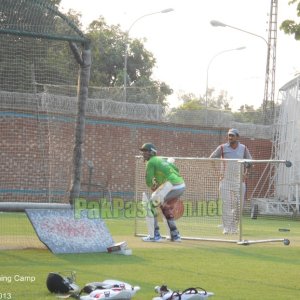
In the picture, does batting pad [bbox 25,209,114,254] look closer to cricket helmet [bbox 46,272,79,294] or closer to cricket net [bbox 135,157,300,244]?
cricket net [bbox 135,157,300,244]

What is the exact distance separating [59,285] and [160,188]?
710 centimetres

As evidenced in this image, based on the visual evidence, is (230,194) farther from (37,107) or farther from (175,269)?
(37,107)

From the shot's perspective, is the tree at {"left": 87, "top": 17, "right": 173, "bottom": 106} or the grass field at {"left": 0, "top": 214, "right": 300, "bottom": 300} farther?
the tree at {"left": 87, "top": 17, "right": 173, "bottom": 106}

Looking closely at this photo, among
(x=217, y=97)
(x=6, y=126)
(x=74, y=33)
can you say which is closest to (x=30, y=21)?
(x=74, y=33)

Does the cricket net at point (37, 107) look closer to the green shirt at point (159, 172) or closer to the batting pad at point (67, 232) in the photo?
the batting pad at point (67, 232)

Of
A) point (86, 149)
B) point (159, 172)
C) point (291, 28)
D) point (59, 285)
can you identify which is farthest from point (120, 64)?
point (59, 285)

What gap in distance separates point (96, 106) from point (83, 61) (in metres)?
16.9

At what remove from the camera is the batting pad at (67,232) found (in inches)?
523

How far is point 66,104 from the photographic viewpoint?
19484 mm

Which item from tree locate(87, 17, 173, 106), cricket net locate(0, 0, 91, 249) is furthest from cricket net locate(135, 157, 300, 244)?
tree locate(87, 17, 173, 106)

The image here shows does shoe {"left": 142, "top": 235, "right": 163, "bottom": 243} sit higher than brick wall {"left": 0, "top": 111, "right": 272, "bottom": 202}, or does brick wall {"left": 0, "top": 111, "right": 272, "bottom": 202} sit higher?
brick wall {"left": 0, "top": 111, "right": 272, "bottom": 202}

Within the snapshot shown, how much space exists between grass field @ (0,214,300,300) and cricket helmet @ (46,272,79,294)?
0.09m

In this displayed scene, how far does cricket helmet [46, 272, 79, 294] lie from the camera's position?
8.99 meters

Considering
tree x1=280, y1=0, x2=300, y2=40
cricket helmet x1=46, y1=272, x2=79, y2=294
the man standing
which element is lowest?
cricket helmet x1=46, y1=272, x2=79, y2=294
